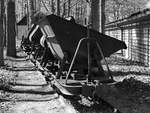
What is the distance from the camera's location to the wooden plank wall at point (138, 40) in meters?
14.5

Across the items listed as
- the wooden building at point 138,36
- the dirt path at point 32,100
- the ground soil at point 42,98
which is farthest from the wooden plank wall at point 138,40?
the dirt path at point 32,100

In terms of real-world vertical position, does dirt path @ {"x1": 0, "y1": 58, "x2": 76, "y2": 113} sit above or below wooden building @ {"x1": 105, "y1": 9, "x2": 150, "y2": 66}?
below

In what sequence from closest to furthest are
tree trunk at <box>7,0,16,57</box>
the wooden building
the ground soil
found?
the ground soil < the wooden building < tree trunk at <box>7,0,16,57</box>

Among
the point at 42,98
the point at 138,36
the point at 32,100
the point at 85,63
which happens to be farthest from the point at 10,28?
the point at 85,63

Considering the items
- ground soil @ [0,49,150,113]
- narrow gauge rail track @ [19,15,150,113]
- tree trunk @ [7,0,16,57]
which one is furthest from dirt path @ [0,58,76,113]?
tree trunk @ [7,0,16,57]

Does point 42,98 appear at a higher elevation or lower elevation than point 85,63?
lower

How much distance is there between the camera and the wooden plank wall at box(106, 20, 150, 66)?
14.5m

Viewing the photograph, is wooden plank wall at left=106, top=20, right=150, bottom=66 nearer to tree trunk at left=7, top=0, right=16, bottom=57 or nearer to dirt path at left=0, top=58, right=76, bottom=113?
dirt path at left=0, top=58, right=76, bottom=113

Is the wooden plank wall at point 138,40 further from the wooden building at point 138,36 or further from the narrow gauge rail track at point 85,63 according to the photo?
the narrow gauge rail track at point 85,63

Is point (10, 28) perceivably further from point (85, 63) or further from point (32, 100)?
point (85, 63)

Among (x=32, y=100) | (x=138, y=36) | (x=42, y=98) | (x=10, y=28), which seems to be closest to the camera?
(x=32, y=100)

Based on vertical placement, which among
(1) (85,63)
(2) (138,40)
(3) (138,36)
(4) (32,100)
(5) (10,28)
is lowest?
(4) (32,100)

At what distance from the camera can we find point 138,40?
53.8 feet

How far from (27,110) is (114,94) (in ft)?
7.12
